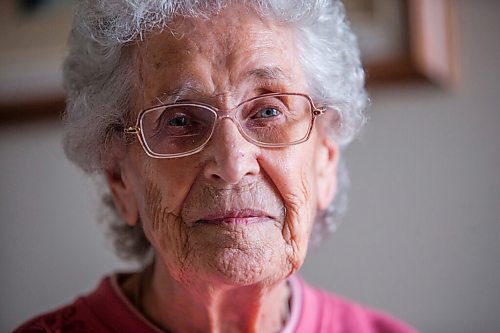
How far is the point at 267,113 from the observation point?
112 cm

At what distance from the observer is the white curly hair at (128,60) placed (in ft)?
3.62

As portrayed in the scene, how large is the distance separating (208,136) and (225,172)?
0.25 ft

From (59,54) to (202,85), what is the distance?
3.09 ft

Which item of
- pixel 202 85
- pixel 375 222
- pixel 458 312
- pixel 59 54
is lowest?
pixel 458 312

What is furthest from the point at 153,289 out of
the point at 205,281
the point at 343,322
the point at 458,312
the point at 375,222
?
the point at 458,312

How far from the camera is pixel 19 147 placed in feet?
6.53

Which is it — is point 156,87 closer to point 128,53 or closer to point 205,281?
point 128,53

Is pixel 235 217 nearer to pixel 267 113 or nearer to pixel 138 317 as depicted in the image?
pixel 267 113

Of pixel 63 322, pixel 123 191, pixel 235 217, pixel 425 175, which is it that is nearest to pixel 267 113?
→ pixel 235 217

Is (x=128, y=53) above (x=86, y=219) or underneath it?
above

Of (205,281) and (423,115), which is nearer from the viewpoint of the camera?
(205,281)

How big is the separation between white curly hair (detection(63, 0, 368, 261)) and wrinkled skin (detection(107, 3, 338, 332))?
0.08 ft

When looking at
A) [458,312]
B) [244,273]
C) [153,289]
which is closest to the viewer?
[244,273]

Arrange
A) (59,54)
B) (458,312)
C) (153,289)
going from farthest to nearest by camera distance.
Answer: (59,54) < (458,312) < (153,289)
